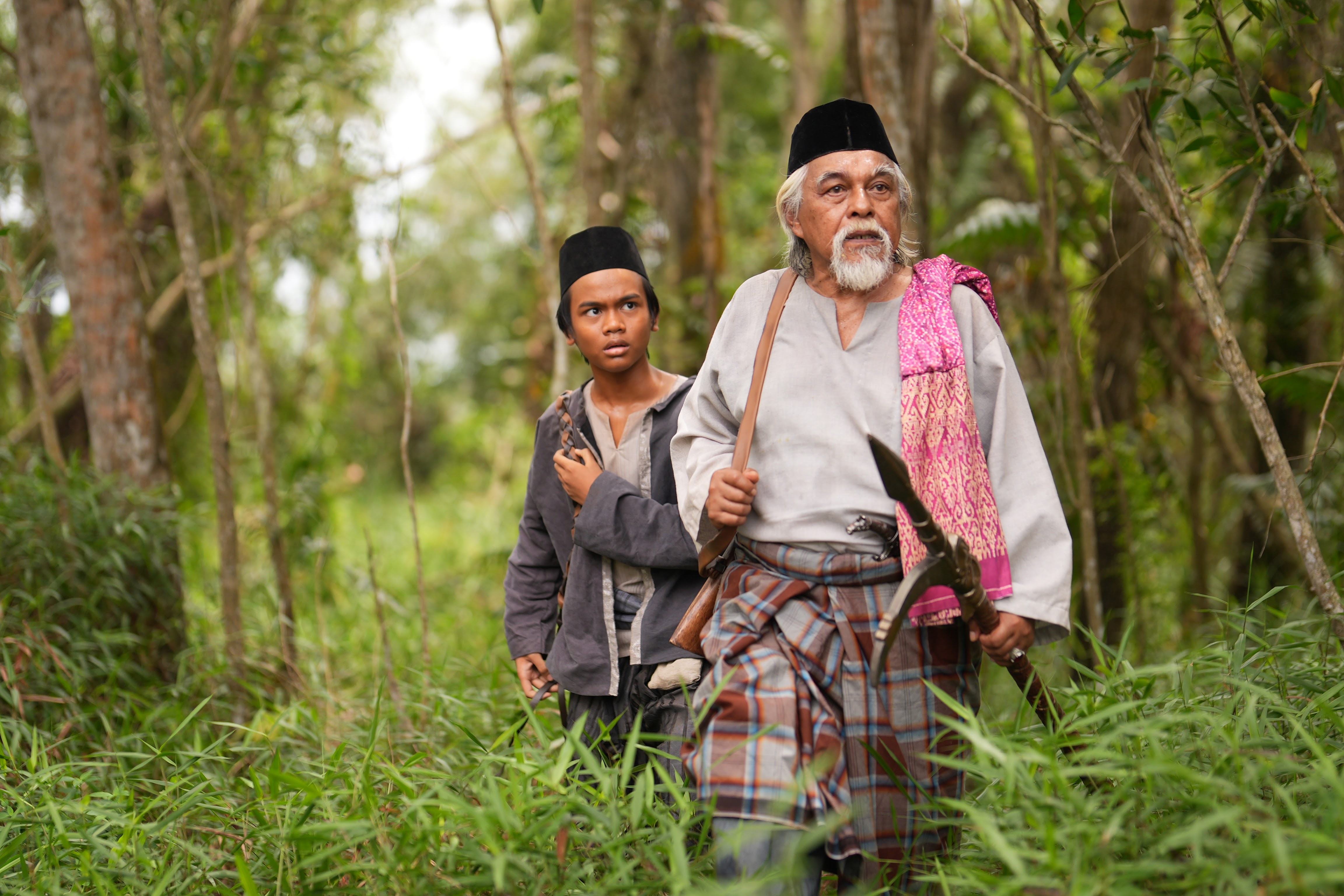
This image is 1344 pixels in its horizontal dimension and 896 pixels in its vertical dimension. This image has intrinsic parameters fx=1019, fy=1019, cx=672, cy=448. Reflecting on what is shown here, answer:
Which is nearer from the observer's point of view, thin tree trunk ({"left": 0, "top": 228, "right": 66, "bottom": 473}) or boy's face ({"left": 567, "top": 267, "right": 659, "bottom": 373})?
boy's face ({"left": 567, "top": 267, "right": 659, "bottom": 373})

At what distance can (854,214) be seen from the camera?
→ 2607 mm

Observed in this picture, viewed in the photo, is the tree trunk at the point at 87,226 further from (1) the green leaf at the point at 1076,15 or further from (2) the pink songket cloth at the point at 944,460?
(1) the green leaf at the point at 1076,15

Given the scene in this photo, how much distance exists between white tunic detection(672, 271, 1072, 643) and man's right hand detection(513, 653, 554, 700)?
801mm

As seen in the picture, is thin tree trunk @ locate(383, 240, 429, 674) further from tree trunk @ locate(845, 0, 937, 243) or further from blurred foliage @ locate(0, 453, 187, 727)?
tree trunk @ locate(845, 0, 937, 243)

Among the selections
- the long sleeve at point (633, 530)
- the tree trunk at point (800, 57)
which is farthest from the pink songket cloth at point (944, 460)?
the tree trunk at point (800, 57)

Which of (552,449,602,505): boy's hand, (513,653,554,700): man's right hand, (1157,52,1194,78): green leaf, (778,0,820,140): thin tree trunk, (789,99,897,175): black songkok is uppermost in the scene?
(778,0,820,140): thin tree trunk

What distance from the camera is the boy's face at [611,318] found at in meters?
2.95

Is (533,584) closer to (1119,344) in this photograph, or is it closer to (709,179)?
(1119,344)

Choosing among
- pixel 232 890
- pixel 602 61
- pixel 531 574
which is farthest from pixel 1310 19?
A: pixel 602 61

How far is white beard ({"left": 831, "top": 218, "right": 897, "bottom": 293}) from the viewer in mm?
2555

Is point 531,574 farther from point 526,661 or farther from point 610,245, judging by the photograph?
point 610,245

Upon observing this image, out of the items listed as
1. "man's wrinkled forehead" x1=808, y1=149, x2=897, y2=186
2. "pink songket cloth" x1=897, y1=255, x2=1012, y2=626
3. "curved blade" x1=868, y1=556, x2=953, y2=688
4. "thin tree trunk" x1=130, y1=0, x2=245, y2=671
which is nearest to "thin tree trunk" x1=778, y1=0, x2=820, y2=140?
"thin tree trunk" x1=130, y1=0, x2=245, y2=671

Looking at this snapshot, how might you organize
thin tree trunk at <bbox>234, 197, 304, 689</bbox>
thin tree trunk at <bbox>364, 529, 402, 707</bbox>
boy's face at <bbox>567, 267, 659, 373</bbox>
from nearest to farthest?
1. boy's face at <bbox>567, 267, 659, 373</bbox>
2. thin tree trunk at <bbox>364, 529, 402, 707</bbox>
3. thin tree trunk at <bbox>234, 197, 304, 689</bbox>

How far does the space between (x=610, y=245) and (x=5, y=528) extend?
3116 millimetres
